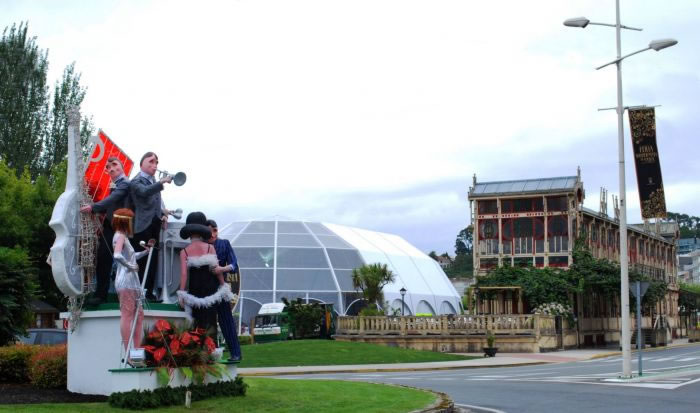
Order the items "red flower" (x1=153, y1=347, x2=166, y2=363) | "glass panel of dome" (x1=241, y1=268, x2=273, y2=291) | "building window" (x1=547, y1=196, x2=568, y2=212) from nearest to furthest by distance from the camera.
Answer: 1. "red flower" (x1=153, y1=347, x2=166, y2=363)
2. "glass panel of dome" (x1=241, y1=268, x2=273, y2=291)
3. "building window" (x1=547, y1=196, x2=568, y2=212)

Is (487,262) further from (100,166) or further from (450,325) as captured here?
(100,166)

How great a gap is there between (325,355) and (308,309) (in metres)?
11.8

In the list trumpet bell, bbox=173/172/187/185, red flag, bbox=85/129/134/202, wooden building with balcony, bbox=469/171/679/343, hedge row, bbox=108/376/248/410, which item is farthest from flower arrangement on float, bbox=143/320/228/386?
wooden building with balcony, bbox=469/171/679/343

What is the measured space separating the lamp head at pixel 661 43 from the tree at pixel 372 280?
2695 centimetres

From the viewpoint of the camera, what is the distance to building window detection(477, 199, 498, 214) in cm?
5650

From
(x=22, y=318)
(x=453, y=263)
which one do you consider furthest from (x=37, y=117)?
(x=453, y=263)

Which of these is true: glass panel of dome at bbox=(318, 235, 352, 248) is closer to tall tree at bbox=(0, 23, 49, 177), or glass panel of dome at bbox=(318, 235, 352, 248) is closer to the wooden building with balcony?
the wooden building with balcony

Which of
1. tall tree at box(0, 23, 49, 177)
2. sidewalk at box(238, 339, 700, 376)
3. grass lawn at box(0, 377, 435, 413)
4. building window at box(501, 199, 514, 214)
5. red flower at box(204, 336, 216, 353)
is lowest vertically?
sidewalk at box(238, 339, 700, 376)

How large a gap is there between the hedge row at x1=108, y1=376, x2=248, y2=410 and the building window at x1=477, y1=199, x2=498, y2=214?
4427cm

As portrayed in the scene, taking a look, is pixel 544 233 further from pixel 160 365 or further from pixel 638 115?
pixel 160 365

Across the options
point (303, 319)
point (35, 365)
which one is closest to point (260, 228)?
point (303, 319)

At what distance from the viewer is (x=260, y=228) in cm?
6062

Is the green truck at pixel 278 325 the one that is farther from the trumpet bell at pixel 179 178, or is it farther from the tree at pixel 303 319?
the trumpet bell at pixel 179 178

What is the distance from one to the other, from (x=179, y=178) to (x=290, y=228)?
156 ft
